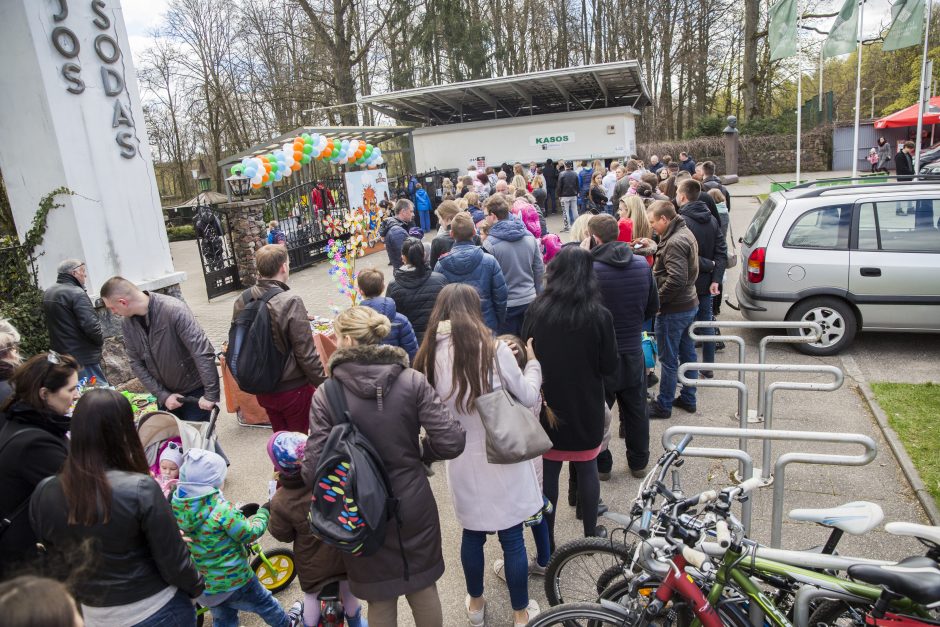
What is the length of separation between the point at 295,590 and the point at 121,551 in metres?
1.68

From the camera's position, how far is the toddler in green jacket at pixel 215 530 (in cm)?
283

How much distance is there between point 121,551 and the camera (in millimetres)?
2350

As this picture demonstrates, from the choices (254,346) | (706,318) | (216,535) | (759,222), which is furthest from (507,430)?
(759,222)

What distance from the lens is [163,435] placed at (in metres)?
3.90

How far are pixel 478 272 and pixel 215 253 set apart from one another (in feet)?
32.0

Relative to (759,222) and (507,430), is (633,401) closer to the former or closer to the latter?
(507,430)

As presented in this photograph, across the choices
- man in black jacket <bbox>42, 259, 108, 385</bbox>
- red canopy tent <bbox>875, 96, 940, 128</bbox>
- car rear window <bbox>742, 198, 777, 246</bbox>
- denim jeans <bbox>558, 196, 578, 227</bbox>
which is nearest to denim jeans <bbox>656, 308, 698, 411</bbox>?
car rear window <bbox>742, 198, 777, 246</bbox>

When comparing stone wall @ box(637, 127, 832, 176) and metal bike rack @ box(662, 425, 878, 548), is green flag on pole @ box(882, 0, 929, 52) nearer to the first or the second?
metal bike rack @ box(662, 425, 878, 548)

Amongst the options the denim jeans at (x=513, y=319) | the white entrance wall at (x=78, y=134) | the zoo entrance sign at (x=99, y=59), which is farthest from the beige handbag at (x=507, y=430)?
the zoo entrance sign at (x=99, y=59)

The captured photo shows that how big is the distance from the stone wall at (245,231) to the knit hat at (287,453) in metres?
10.7

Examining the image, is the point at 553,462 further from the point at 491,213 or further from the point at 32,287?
the point at 32,287

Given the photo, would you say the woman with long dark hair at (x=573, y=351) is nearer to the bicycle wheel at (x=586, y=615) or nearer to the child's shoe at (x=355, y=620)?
the bicycle wheel at (x=586, y=615)

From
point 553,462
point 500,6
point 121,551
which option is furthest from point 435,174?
point 121,551

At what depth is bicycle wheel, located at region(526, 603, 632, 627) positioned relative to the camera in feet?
8.09
